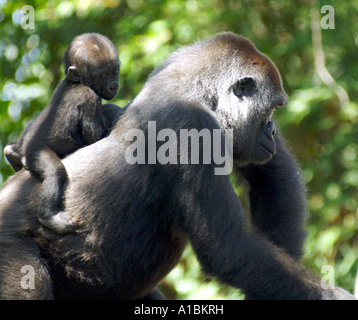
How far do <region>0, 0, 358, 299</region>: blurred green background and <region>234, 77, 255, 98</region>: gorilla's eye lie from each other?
309cm

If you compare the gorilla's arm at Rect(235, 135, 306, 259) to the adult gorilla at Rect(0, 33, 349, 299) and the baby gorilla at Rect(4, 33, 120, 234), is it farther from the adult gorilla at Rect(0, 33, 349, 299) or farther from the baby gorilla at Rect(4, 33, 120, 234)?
the baby gorilla at Rect(4, 33, 120, 234)

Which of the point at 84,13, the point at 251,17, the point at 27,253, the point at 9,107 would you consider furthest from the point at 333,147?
the point at 27,253

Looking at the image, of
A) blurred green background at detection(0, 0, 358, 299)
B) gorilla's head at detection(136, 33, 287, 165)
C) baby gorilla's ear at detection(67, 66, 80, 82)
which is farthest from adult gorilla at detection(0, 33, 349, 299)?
blurred green background at detection(0, 0, 358, 299)

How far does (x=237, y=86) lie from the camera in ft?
11.3

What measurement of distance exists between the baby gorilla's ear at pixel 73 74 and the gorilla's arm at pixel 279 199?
1.24 m

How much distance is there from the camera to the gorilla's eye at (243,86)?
345 cm

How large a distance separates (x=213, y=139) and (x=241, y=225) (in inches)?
19.2

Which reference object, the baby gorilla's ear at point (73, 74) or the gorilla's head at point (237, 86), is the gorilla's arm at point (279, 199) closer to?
the gorilla's head at point (237, 86)

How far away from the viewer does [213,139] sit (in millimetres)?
3059

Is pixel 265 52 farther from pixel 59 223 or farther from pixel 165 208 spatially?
pixel 59 223

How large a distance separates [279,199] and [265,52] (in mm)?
3915

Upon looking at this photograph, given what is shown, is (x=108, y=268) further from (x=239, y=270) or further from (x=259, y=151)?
(x=259, y=151)

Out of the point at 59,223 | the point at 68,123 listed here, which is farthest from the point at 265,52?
the point at 59,223

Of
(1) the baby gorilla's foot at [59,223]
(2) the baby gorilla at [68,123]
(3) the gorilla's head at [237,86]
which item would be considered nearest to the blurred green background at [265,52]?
(2) the baby gorilla at [68,123]
